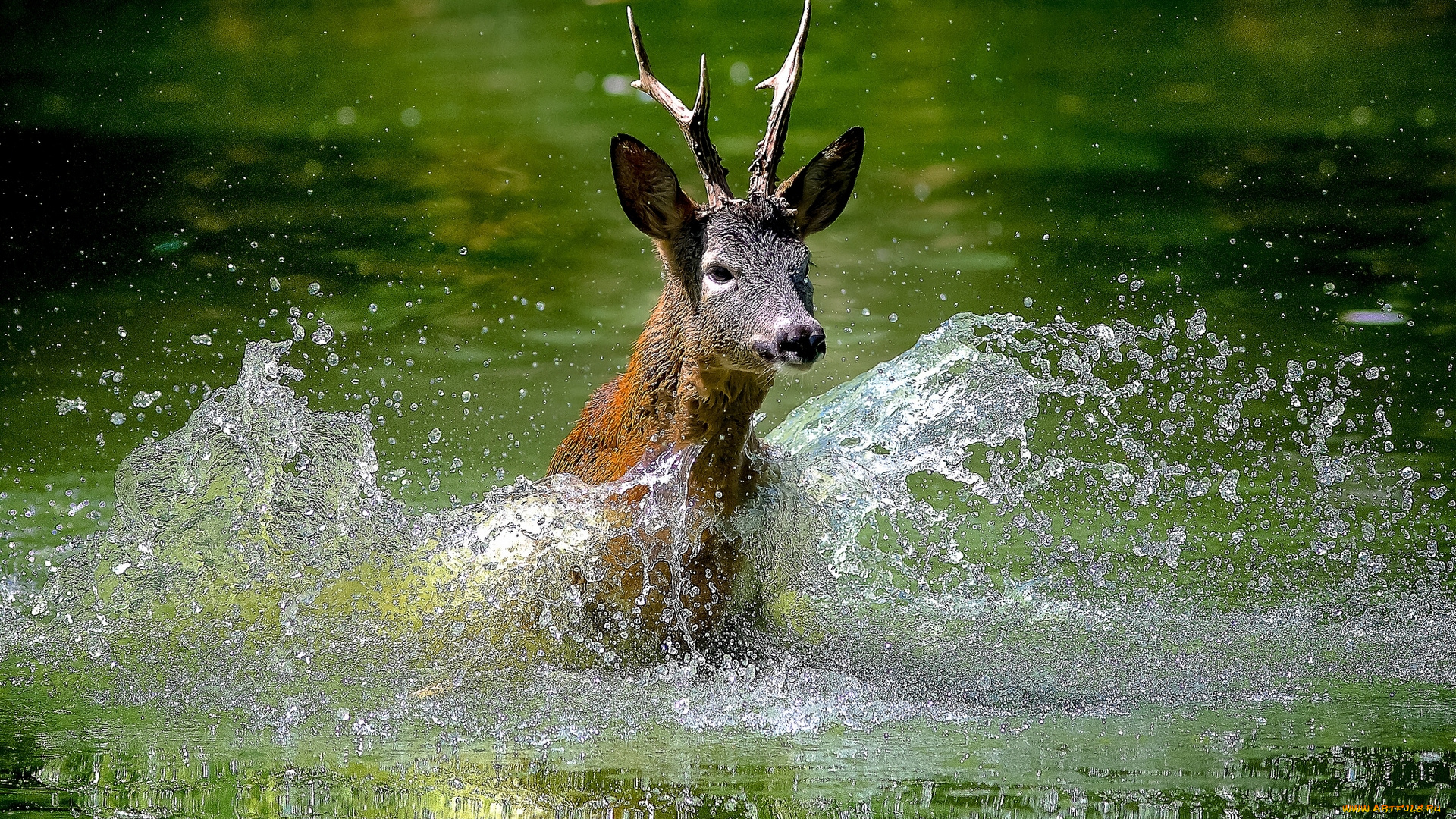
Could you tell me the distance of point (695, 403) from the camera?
4.88 meters

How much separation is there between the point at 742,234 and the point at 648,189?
35 cm

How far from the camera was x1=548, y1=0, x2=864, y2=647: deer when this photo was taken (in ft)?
15.8

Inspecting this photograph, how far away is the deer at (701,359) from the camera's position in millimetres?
4809

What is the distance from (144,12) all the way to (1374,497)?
1162cm

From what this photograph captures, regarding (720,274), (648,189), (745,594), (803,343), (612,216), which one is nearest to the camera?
(803,343)

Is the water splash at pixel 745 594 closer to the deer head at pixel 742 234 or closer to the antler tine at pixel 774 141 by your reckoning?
the deer head at pixel 742 234

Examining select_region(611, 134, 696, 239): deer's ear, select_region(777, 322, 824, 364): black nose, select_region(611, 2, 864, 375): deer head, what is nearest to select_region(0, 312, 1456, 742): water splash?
select_region(611, 2, 864, 375): deer head

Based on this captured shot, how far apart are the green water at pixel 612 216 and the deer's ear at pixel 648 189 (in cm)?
296

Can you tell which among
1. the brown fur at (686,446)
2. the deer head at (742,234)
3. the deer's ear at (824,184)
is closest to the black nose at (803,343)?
the deer head at (742,234)

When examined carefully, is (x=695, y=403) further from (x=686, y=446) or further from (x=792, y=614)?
(x=792, y=614)

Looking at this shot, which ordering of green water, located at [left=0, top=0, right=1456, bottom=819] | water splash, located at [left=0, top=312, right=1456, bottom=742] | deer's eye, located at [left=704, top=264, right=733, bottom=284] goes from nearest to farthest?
water splash, located at [left=0, top=312, right=1456, bottom=742] → deer's eye, located at [left=704, top=264, right=733, bottom=284] → green water, located at [left=0, top=0, right=1456, bottom=819]

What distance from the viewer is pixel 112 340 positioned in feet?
36.2

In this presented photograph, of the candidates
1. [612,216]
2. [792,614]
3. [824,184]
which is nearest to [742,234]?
[824,184]

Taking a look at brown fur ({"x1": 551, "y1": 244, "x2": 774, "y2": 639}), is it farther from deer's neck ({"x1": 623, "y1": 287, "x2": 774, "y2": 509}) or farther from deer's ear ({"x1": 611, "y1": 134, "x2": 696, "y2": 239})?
deer's ear ({"x1": 611, "y1": 134, "x2": 696, "y2": 239})
